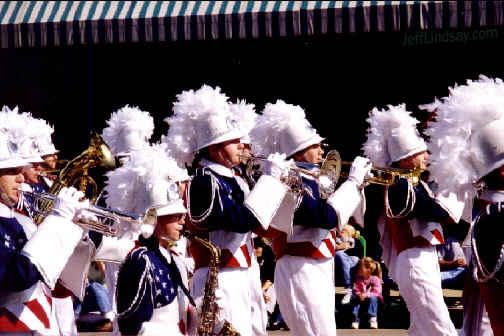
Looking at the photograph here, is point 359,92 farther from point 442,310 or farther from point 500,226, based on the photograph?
point 500,226

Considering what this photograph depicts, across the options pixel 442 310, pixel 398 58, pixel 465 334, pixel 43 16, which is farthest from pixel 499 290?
pixel 43 16

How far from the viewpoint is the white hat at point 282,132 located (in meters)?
8.24

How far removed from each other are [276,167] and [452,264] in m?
5.39

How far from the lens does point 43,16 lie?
14734 millimetres

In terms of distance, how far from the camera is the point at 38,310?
5.52m

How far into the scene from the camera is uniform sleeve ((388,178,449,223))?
8758 millimetres

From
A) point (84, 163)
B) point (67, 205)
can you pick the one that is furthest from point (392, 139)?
point (67, 205)

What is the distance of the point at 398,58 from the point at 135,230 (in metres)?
8.85

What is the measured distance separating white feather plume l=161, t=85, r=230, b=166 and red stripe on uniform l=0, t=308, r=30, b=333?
260 cm

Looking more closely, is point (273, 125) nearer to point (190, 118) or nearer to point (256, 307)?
point (190, 118)

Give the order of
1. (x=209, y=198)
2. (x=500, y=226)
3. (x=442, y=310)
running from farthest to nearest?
(x=442, y=310) → (x=209, y=198) → (x=500, y=226)

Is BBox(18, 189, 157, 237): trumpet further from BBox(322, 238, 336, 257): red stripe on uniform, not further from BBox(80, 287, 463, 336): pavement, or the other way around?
BBox(80, 287, 463, 336): pavement

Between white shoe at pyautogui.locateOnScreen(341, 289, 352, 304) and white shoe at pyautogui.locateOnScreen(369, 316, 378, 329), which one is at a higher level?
white shoe at pyautogui.locateOnScreen(341, 289, 352, 304)

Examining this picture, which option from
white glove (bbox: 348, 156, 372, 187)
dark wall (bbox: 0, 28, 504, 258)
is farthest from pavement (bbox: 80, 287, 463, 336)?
white glove (bbox: 348, 156, 372, 187)
